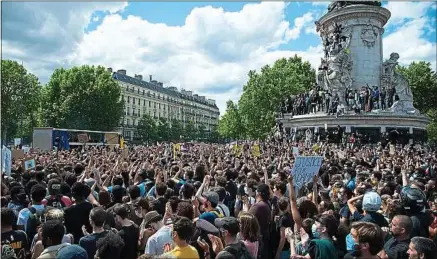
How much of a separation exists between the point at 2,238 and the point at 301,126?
37010 millimetres

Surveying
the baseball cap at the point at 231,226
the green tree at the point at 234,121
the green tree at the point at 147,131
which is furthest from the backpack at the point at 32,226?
the green tree at the point at 147,131

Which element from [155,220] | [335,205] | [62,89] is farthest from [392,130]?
[62,89]

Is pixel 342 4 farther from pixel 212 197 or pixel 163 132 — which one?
pixel 163 132

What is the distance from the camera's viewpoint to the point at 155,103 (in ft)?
413

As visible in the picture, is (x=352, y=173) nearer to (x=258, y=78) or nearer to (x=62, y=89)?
(x=258, y=78)

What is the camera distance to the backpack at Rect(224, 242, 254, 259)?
13.7 ft

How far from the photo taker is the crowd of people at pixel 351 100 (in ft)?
122

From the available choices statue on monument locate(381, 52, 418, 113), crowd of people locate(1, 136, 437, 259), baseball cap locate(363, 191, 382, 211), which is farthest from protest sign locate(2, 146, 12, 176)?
statue on monument locate(381, 52, 418, 113)

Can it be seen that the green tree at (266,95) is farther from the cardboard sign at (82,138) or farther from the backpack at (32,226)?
the backpack at (32,226)

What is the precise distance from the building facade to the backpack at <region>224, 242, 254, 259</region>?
80.6 metres

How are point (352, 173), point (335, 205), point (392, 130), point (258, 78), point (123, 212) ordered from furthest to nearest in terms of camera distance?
1. point (258, 78)
2. point (392, 130)
3. point (352, 173)
4. point (335, 205)
5. point (123, 212)

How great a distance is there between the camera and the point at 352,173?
1030cm

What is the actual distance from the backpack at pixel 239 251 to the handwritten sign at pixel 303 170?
3932 millimetres

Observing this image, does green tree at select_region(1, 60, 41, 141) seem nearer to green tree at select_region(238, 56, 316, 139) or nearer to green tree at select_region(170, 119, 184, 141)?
green tree at select_region(238, 56, 316, 139)
